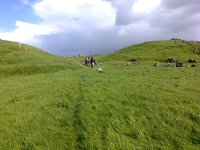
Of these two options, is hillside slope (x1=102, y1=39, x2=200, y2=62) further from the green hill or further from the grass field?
the grass field

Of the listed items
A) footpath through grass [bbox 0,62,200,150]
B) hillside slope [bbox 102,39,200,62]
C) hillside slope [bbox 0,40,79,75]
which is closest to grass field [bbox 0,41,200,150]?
footpath through grass [bbox 0,62,200,150]

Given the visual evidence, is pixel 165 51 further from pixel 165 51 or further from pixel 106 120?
pixel 106 120

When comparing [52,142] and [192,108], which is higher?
[192,108]

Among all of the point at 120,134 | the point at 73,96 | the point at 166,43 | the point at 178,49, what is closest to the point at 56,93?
the point at 73,96

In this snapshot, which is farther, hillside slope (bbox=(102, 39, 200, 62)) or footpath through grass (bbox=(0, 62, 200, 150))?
hillside slope (bbox=(102, 39, 200, 62))

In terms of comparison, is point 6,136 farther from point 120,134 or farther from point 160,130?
point 160,130

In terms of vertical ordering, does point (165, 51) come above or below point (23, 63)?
above

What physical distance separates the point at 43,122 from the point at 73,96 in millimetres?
7383

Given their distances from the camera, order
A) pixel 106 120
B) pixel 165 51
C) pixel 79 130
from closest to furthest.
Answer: pixel 79 130
pixel 106 120
pixel 165 51

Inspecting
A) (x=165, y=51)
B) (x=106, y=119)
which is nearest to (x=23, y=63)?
(x=106, y=119)

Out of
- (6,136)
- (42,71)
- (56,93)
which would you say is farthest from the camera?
(42,71)

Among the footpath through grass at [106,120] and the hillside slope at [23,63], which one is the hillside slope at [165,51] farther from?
the footpath through grass at [106,120]

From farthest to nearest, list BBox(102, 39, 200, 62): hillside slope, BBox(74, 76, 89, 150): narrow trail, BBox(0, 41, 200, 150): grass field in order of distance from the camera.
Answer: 1. BBox(102, 39, 200, 62): hillside slope
2. BBox(0, 41, 200, 150): grass field
3. BBox(74, 76, 89, 150): narrow trail

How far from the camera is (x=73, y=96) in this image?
27.2 metres
